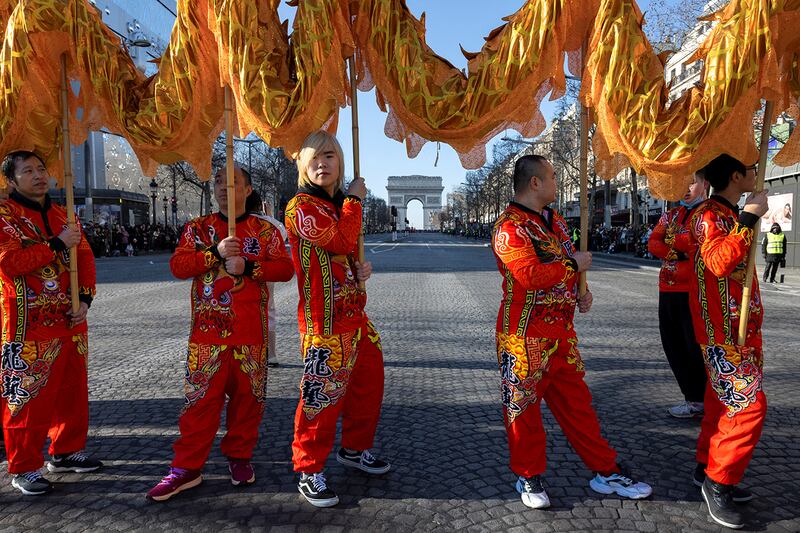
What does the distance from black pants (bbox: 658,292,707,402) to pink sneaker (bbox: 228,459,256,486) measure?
3.07 meters

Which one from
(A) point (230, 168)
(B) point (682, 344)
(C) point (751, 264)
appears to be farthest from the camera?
(B) point (682, 344)

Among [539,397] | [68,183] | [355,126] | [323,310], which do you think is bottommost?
[539,397]

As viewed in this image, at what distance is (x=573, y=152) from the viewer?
1575 inches

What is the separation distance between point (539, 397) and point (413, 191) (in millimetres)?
137547

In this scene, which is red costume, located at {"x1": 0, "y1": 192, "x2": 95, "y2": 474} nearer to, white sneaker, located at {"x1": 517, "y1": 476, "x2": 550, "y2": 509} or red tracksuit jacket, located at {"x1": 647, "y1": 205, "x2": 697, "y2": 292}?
white sneaker, located at {"x1": 517, "y1": 476, "x2": 550, "y2": 509}

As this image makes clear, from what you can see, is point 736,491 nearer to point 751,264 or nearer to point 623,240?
point 751,264

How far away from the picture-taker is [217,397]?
3.25 m

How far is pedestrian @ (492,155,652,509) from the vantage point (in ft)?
9.89

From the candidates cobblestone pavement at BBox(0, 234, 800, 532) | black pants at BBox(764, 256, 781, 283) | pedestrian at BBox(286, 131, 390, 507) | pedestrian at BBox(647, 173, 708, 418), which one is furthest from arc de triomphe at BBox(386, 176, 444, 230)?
pedestrian at BBox(286, 131, 390, 507)

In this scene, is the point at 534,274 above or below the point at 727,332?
above

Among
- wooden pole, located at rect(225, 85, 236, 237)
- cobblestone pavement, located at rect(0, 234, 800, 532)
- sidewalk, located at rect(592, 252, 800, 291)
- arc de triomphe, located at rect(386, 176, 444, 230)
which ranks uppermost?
arc de triomphe, located at rect(386, 176, 444, 230)

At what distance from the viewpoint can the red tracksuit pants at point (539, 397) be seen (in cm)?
304

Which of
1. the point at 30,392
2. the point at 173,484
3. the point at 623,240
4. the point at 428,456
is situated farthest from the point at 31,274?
the point at 623,240

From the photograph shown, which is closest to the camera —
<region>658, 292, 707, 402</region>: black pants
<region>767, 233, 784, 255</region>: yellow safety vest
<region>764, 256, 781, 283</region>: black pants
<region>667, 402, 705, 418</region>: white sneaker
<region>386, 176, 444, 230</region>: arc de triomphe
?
<region>658, 292, 707, 402</region>: black pants
